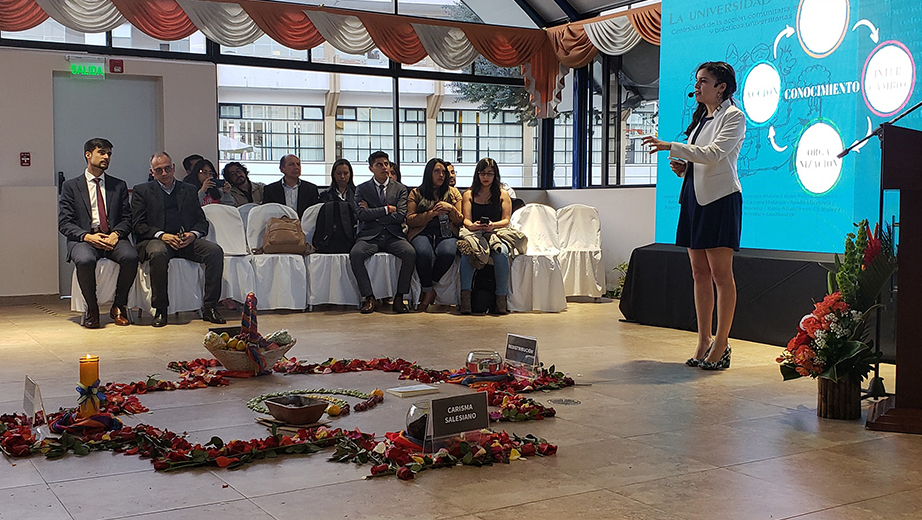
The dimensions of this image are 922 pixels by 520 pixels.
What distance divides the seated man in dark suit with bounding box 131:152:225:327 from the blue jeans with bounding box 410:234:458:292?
154cm

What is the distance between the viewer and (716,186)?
4.47 meters

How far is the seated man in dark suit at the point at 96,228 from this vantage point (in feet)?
20.4

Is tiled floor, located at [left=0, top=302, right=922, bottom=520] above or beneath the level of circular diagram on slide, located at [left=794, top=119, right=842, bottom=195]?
beneath

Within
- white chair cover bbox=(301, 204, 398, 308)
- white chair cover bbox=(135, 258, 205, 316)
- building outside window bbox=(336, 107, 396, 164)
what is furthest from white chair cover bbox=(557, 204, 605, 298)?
white chair cover bbox=(135, 258, 205, 316)

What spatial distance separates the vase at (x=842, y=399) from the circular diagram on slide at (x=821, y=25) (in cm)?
288

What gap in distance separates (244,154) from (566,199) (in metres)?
3.54

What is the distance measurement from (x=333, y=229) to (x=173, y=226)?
1258 mm

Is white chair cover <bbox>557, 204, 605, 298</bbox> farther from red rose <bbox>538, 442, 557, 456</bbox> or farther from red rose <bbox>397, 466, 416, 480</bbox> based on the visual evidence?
red rose <bbox>397, 466, 416, 480</bbox>

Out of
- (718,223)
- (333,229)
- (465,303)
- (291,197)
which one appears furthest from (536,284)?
(718,223)

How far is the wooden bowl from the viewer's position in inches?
128

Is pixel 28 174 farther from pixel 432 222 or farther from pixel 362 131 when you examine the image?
pixel 432 222

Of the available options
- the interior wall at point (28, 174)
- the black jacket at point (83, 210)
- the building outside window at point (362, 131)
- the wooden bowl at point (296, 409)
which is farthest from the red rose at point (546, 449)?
the building outside window at point (362, 131)

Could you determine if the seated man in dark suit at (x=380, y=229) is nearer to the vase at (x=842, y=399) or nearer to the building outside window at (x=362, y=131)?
the building outside window at (x=362, y=131)

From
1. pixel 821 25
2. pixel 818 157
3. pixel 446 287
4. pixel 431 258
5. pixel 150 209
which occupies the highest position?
pixel 821 25
